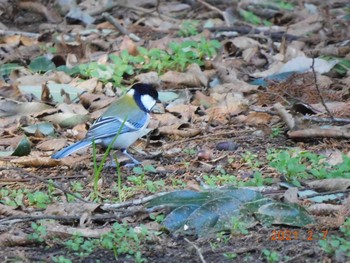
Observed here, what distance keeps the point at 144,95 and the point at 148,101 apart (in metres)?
0.06

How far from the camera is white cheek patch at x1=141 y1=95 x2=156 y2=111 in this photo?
6773 mm

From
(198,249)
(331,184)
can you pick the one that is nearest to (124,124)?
(331,184)

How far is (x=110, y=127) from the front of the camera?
251 inches

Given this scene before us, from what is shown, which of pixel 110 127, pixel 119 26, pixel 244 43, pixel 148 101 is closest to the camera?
pixel 110 127

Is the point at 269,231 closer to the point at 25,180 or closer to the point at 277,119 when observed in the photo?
the point at 25,180

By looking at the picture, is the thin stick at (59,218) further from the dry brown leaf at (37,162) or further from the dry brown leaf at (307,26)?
the dry brown leaf at (307,26)

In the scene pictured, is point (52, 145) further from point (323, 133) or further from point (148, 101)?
point (323, 133)

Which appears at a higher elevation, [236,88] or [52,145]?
[52,145]

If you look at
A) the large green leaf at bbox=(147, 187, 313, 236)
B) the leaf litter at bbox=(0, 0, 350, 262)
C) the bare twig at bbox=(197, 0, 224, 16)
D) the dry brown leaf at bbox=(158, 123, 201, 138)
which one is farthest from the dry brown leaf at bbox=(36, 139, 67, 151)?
the bare twig at bbox=(197, 0, 224, 16)

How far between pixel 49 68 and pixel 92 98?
36.8 inches

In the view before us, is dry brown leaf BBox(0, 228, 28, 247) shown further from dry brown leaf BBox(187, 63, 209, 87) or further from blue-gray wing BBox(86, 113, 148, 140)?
dry brown leaf BBox(187, 63, 209, 87)

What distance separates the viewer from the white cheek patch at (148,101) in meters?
6.77

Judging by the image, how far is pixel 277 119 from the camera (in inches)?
273

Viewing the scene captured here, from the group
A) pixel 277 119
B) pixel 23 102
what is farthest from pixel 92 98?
pixel 277 119
